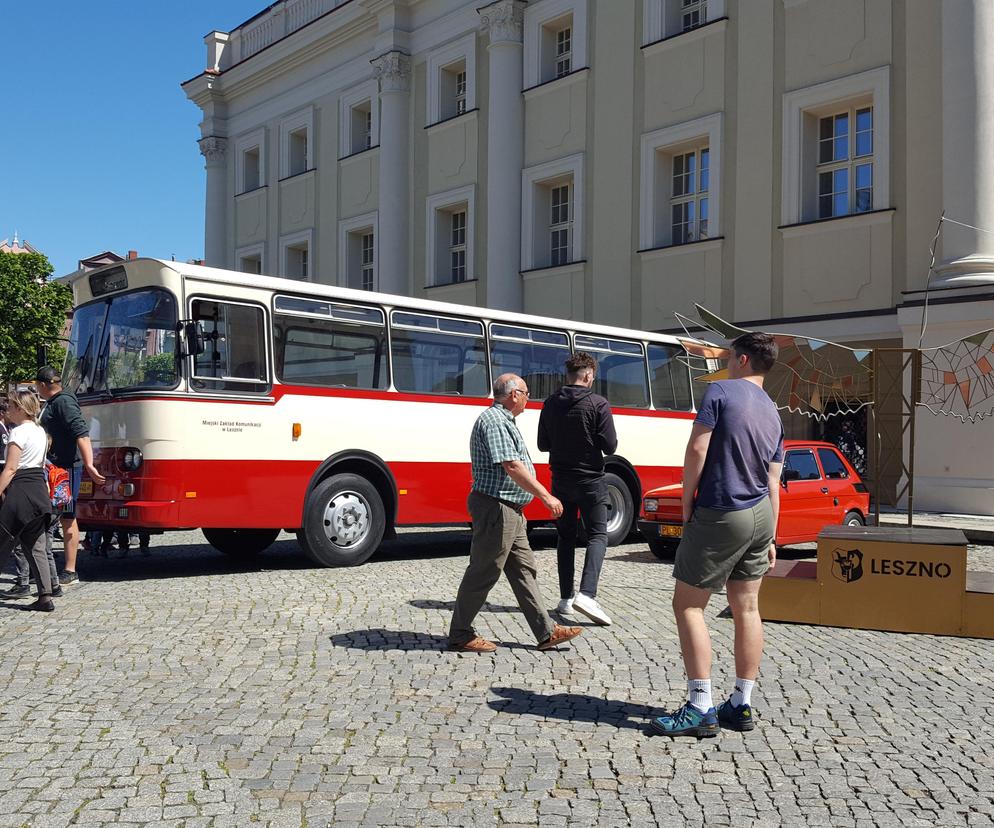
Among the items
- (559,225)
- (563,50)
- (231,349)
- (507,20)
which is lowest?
(231,349)

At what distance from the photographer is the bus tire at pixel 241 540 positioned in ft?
40.3

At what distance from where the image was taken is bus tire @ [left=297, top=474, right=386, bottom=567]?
11320 millimetres

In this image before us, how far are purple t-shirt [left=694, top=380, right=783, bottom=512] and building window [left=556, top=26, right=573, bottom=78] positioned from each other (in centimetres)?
2080

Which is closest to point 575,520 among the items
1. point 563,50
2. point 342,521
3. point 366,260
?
point 342,521

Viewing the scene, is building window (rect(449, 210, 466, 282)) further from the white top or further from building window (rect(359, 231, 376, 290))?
the white top

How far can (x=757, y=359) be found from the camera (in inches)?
211

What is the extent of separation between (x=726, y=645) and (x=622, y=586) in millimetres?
2947

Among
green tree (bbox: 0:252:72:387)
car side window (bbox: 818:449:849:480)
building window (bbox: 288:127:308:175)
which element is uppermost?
building window (bbox: 288:127:308:175)

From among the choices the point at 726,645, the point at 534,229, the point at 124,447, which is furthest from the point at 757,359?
the point at 534,229

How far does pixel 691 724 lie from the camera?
16.9ft

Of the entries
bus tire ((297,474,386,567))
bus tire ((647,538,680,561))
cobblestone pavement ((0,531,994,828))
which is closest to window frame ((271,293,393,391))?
bus tire ((297,474,386,567))

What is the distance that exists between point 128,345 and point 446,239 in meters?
17.6

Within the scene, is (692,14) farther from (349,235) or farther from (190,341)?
(190,341)

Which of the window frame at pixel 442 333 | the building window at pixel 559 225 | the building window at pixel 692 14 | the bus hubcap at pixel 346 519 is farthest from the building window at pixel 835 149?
the bus hubcap at pixel 346 519
